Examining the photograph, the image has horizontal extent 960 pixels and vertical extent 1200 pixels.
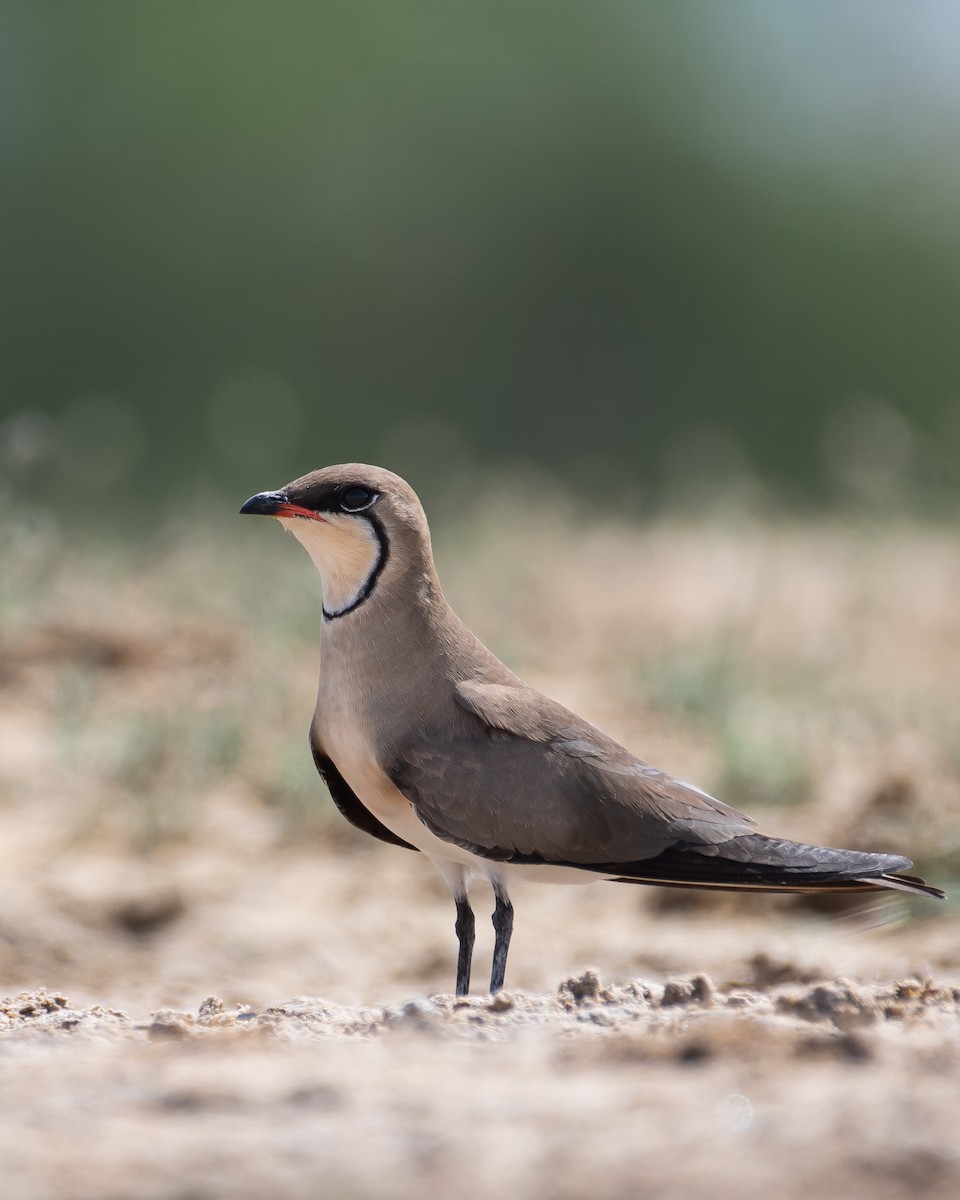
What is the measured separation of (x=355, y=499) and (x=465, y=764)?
0.73 metres

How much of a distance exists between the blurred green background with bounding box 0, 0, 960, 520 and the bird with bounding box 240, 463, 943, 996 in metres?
13.6

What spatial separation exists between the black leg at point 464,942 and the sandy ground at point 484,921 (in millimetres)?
281

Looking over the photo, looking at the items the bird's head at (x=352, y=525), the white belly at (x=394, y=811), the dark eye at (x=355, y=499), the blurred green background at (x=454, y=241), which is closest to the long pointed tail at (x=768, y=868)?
the white belly at (x=394, y=811)

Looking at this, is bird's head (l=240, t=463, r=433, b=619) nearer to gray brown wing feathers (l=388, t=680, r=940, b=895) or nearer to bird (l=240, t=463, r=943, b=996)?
bird (l=240, t=463, r=943, b=996)

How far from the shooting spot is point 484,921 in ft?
18.7

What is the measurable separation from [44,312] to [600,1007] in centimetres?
1893

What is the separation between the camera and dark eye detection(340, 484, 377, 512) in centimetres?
390

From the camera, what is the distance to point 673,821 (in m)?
3.68

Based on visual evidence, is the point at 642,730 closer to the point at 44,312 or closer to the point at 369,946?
the point at 369,946

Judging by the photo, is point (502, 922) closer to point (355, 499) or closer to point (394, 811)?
point (394, 811)

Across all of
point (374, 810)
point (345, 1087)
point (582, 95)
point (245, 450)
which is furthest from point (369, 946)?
point (582, 95)

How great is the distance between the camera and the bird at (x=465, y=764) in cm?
365

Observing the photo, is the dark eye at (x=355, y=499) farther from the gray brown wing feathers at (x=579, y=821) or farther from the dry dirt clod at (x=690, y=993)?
the dry dirt clod at (x=690, y=993)

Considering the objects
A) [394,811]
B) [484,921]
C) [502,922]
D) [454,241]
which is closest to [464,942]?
[502,922]
